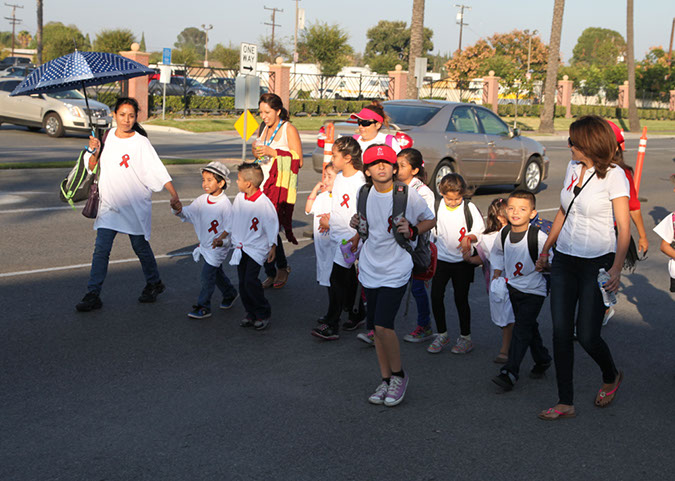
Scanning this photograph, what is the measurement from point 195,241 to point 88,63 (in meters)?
2.89

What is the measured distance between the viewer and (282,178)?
765 cm

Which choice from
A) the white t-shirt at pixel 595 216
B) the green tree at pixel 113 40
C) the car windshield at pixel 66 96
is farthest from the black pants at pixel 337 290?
the green tree at pixel 113 40

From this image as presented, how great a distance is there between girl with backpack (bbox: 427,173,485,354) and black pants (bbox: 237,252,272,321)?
1.41 m

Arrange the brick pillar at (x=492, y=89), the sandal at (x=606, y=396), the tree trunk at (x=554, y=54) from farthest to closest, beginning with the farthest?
the brick pillar at (x=492, y=89)
the tree trunk at (x=554, y=54)
the sandal at (x=606, y=396)

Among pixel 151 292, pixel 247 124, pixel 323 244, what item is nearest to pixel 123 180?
pixel 151 292

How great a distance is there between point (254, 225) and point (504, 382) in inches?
95.1

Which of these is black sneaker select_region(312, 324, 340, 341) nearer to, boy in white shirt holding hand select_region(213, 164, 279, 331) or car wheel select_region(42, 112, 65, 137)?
boy in white shirt holding hand select_region(213, 164, 279, 331)

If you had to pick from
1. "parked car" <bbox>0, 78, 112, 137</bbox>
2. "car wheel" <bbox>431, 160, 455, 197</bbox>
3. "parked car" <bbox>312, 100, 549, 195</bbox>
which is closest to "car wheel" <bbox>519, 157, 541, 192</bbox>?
"parked car" <bbox>312, 100, 549, 195</bbox>

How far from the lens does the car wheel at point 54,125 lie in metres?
23.6

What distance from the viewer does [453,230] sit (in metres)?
5.81

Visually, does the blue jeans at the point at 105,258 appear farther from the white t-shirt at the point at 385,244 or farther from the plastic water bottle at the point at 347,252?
the white t-shirt at the point at 385,244

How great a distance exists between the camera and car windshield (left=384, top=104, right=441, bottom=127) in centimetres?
1358

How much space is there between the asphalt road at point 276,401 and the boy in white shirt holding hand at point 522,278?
24cm

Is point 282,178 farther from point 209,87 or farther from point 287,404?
point 209,87
